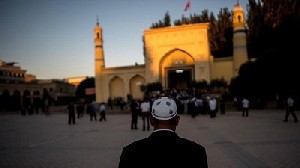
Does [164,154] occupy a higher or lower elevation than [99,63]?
lower

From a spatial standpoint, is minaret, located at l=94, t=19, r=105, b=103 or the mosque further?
minaret, located at l=94, t=19, r=105, b=103

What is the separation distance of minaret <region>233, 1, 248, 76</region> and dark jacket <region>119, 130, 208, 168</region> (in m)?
34.8

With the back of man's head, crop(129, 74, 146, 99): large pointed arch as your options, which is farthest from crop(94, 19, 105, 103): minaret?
the back of man's head

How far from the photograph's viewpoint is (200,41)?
37.1 meters

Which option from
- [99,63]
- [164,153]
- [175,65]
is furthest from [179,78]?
[164,153]

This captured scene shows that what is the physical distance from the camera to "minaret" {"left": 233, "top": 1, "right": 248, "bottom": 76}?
3531cm

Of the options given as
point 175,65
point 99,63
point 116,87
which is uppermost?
point 99,63

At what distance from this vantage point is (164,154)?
6.24 ft

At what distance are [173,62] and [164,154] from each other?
37283mm

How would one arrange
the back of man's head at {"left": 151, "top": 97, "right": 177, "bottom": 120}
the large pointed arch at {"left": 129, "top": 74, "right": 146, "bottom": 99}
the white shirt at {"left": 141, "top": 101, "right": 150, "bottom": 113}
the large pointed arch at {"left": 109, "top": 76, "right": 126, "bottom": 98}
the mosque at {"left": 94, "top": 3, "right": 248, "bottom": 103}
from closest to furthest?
1. the back of man's head at {"left": 151, "top": 97, "right": 177, "bottom": 120}
2. the white shirt at {"left": 141, "top": 101, "right": 150, "bottom": 113}
3. the mosque at {"left": 94, "top": 3, "right": 248, "bottom": 103}
4. the large pointed arch at {"left": 129, "top": 74, "right": 146, "bottom": 99}
5. the large pointed arch at {"left": 109, "top": 76, "right": 126, "bottom": 98}

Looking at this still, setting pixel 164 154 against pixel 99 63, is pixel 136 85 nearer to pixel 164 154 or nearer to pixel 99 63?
pixel 99 63

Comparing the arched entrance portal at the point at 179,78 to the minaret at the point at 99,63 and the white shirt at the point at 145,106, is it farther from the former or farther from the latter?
the white shirt at the point at 145,106

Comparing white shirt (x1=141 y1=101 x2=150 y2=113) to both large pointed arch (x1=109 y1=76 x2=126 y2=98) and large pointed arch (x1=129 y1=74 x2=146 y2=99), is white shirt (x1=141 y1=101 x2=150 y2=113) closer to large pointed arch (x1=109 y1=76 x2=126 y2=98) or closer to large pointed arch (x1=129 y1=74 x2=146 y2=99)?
large pointed arch (x1=129 y1=74 x2=146 y2=99)

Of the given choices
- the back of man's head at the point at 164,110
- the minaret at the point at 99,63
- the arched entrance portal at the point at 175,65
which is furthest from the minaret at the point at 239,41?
the back of man's head at the point at 164,110
